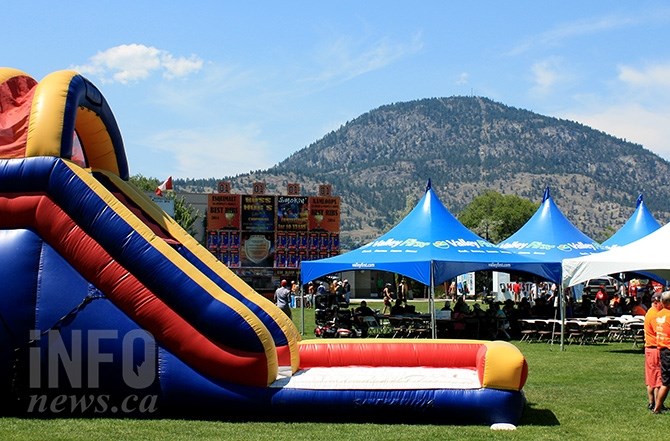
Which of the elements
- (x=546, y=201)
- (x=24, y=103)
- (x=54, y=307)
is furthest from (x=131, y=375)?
(x=546, y=201)

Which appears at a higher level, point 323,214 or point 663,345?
point 323,214

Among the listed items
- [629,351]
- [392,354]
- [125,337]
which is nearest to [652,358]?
[392,354]

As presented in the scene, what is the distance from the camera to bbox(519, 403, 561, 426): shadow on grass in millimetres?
8609

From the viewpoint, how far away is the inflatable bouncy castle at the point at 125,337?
26.8ft

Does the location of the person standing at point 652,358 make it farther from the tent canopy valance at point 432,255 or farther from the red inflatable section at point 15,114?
the tent canopy valance at point 432,255

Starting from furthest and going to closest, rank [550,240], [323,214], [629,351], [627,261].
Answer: [323,214] → [550,240] → [629,351] → [627,261]

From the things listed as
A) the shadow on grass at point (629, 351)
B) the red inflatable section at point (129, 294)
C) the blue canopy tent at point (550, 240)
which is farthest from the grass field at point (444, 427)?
the blue canopy tent at point (550, 240)

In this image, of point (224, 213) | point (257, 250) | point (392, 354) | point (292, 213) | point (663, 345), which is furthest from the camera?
point (292, 213)

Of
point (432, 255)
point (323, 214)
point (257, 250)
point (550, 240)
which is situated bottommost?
point (432, 255)

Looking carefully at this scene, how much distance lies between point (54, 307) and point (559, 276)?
11739 mm

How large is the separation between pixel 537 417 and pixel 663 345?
5.17 ft

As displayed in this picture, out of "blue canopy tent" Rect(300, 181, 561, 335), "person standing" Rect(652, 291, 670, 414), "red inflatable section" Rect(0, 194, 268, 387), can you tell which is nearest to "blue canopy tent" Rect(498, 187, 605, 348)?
"blue canopy tent" Rect(300, 181, 561, 335)

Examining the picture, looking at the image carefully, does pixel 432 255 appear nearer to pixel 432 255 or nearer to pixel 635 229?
pixel 432 255

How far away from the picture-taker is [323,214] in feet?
159
